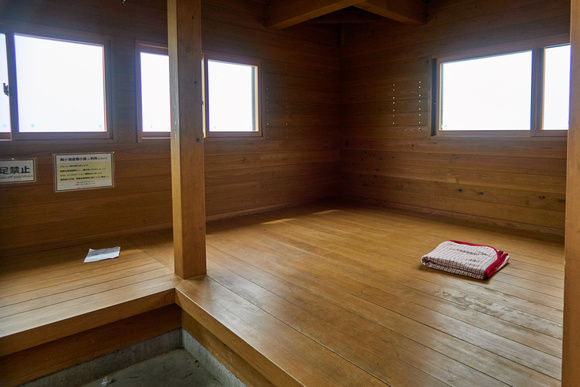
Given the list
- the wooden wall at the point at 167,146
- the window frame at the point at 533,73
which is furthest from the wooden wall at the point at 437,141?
the wooden wall at the point at 167,146

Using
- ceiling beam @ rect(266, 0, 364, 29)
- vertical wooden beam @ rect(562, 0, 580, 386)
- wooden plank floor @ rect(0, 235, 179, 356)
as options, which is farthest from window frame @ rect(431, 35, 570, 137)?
wooden plank floor @ rect(0, 235, 179, 356)

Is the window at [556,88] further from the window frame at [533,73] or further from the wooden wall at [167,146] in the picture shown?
the wooden wall at [167,146]

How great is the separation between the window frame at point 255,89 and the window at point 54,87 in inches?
34.9

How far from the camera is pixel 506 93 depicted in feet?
11.8

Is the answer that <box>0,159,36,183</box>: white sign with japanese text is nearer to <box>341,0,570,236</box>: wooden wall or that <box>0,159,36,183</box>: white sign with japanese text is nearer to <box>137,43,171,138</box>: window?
<box>137,43,171,138</box>: window

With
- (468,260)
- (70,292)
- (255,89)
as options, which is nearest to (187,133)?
(70,292)

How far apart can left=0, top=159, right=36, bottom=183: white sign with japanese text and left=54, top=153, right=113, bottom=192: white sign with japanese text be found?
0.16 metres

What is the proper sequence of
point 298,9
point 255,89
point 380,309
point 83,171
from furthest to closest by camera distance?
point 255,89
point 298,9
point 83,171
point 380,309

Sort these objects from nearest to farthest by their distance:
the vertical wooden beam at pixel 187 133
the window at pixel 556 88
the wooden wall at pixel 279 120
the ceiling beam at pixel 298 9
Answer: the vertical wooden beam at pixel 187 133 → the window at pixel 556 88 → the ceiling beam at pixel 298 9 → the wooden wall at pixel 279 120

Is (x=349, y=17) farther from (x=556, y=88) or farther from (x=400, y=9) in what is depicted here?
(x=556, y=88)

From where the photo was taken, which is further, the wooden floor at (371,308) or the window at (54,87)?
the window at (54,87)

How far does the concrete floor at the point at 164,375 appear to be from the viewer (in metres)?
2.14

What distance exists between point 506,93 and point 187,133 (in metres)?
2.82

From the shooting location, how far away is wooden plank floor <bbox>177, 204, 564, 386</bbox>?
1538 millimetres
